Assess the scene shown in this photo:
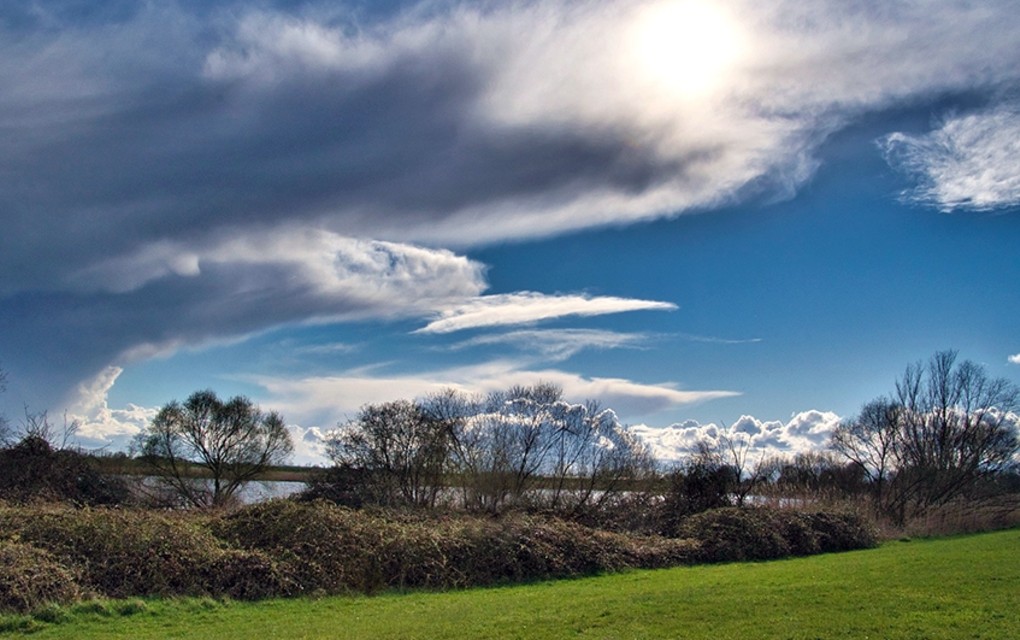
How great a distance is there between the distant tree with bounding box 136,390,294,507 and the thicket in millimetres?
25583

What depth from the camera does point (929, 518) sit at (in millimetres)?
41344

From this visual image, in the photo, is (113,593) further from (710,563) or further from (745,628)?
(710,563)

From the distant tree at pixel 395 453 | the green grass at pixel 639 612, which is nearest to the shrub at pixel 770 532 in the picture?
the green grass at pixel 639 612

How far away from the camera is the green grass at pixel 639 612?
11.3m

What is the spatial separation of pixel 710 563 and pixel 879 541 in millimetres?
12971

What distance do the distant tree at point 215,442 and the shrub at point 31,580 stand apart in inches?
1193

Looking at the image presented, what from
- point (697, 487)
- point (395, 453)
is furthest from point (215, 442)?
point (697, 487)

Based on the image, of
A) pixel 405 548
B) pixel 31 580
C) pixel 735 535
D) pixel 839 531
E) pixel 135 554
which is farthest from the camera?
pixel 839 531

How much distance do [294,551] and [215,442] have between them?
109 ft

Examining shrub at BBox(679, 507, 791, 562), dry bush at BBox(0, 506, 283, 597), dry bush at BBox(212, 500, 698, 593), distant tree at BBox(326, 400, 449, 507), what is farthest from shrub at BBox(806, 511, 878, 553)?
dry bush at BBox(0, 506, 283, 597)

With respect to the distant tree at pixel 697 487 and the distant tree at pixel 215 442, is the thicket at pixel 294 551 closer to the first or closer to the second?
the distant tree at pixel 697 487

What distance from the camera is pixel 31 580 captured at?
14219 mm

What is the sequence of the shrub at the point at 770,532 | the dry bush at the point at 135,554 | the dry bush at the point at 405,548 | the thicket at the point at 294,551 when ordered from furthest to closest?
the shrub at the point at 770,532, the dry bush at the point at 405,548, the dry bush at the point at 135,554, the thicket at the point at 294,551

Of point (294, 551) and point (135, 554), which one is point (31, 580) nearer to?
point (135, 554)
